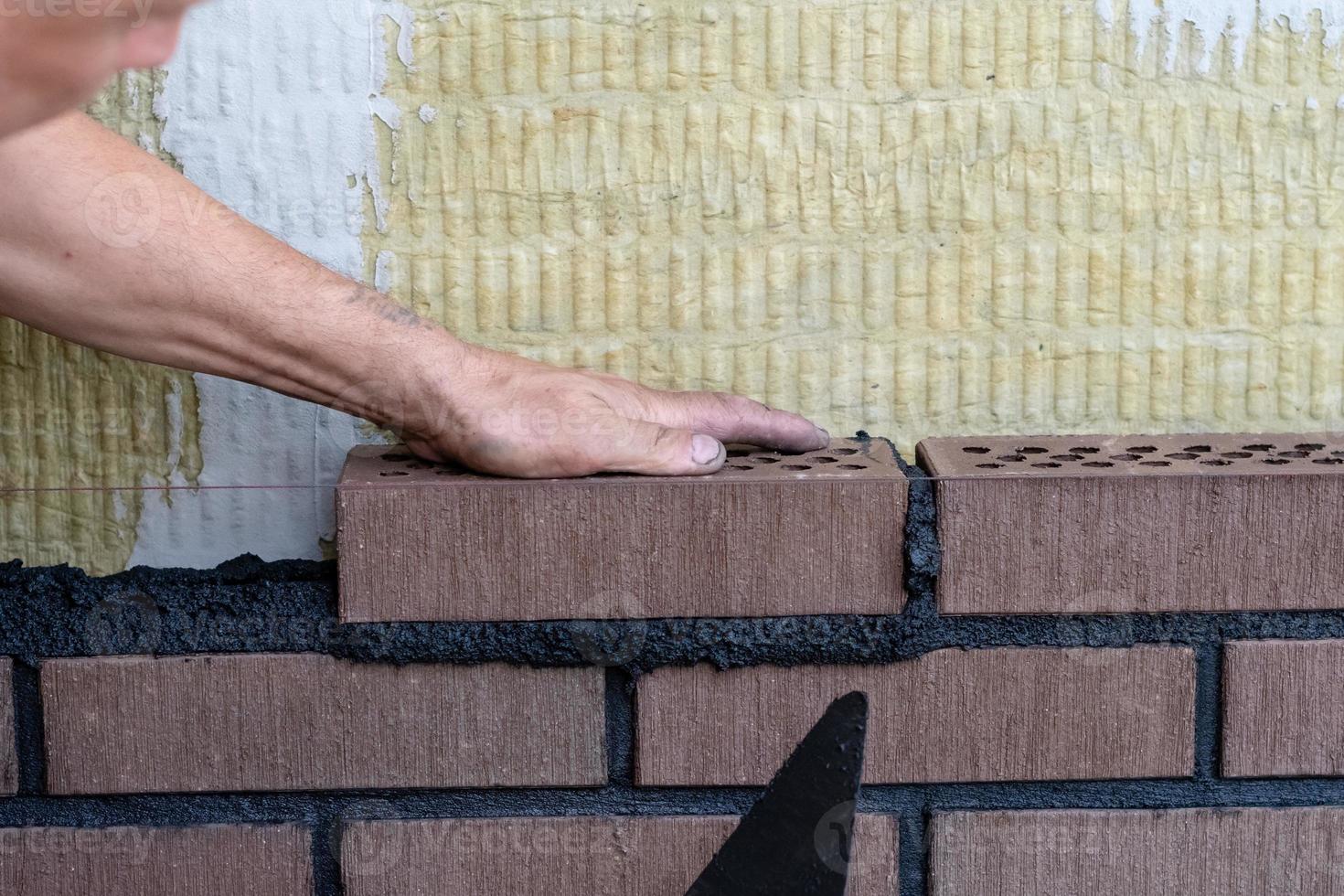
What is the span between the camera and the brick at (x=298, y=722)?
3.43 ft

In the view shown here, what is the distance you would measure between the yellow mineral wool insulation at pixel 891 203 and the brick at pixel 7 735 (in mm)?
503

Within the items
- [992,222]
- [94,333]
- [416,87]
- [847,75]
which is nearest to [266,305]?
[94,333]

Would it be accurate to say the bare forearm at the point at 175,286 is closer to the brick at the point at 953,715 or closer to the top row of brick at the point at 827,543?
the top row of brick at the point at 827,543

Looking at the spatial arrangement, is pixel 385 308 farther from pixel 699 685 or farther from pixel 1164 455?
pixel 1164 455

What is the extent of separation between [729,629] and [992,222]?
1.70 feet

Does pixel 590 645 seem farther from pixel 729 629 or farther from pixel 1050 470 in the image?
pixel 1050 470

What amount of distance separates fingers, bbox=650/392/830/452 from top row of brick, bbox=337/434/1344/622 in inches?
5.0

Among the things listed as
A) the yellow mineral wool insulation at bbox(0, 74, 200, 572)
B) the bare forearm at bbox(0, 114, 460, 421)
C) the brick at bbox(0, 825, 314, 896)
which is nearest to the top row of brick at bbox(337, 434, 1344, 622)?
the bare forearm at bbox(0, 114, 460, 421)

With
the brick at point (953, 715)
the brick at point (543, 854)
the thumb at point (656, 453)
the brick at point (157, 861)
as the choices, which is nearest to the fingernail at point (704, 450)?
the thumb at point (656, 453)

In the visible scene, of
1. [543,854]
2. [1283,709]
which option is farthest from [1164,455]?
[543,854]

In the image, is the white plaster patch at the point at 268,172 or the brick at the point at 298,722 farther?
the white plaster patch at the point at 268,172

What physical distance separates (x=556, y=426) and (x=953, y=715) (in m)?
0.43

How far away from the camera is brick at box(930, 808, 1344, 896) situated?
3.53 feet

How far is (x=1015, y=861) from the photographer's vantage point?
42.6 inches
